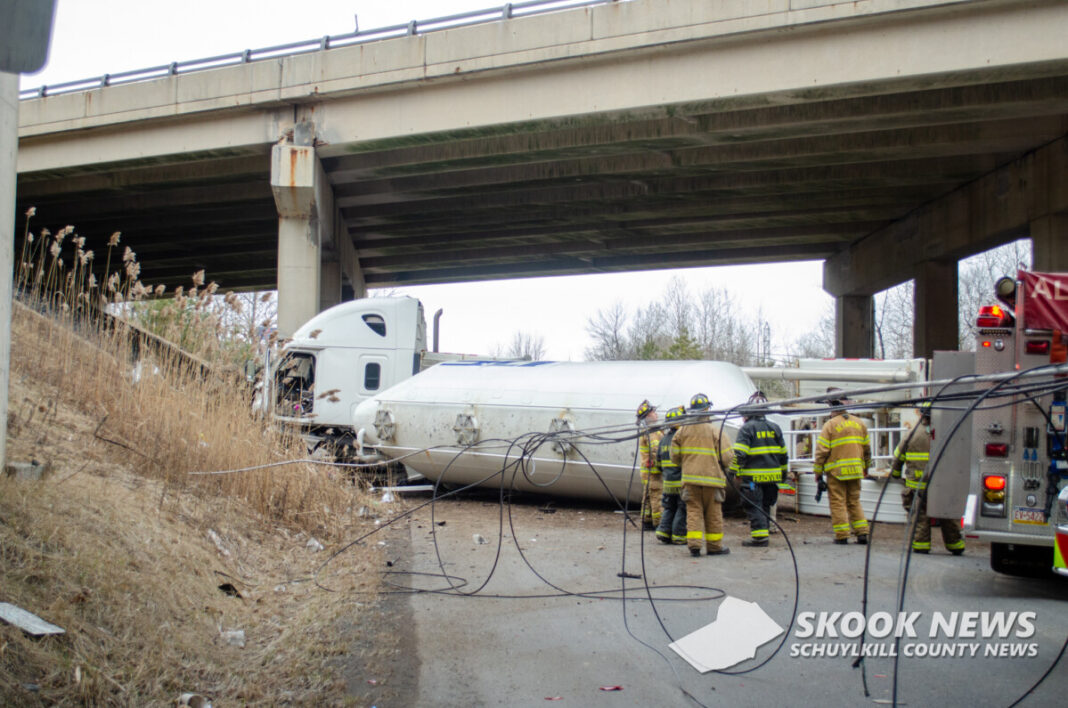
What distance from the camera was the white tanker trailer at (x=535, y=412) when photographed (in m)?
12.5

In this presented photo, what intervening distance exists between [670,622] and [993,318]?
3.72 m

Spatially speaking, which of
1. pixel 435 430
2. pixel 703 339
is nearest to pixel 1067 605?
pixel 435 430

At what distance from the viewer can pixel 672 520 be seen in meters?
10.4

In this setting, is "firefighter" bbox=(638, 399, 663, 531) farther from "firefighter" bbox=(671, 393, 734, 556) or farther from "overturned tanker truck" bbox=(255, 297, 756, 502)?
"firefighter" bbox=(671, 393, 734, 556)

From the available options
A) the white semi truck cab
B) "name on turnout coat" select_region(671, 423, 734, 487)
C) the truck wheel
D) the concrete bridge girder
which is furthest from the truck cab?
the concrete bridge girder

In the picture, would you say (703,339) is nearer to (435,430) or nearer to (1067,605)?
(435,430)

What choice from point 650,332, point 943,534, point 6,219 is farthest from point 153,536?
point 650,332

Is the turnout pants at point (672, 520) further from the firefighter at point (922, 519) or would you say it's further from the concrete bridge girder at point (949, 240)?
the concrete bridge girder at point (949, 240)

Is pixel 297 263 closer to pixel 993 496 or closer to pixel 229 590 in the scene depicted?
pixel 229 590

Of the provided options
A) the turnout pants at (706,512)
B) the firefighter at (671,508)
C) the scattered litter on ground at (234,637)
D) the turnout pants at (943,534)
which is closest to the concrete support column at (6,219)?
the scattered litter on ground at (234,637)

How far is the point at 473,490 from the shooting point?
579 inches

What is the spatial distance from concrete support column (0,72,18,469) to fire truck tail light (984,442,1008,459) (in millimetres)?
7545

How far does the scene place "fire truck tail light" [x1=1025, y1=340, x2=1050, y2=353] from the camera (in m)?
6.90

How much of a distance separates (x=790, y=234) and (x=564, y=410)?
1713cm
